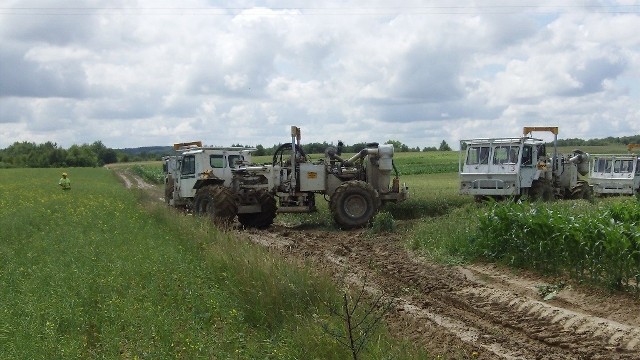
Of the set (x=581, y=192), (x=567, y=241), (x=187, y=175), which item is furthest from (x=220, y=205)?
(x=581, y=192)

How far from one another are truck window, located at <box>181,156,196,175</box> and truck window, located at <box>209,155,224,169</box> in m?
0.56

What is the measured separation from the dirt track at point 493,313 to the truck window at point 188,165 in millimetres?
10143

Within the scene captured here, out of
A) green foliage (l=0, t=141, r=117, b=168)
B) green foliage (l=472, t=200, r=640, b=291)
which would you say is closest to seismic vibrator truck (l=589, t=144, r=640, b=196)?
green foliage (l=472, t=200, r=640, b=291)

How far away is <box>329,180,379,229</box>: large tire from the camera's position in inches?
781

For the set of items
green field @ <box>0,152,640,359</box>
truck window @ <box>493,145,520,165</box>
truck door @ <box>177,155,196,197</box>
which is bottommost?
green field @ <box>0,152,640,359</box>

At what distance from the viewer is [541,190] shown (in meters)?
23.0

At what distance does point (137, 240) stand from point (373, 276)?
196 inches

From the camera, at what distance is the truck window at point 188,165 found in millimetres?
23075

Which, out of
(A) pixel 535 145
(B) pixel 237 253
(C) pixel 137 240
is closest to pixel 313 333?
(B) pixel 237 253

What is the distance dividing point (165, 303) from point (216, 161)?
1362 centimetres

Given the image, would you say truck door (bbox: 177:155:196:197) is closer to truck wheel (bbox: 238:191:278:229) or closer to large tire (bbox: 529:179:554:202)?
truck wheel (bbox: 238:191:278:229)

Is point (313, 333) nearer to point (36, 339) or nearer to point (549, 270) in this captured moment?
point (36, 339)

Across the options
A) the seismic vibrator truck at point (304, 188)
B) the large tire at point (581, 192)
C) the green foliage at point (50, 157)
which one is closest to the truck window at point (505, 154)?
the seismic vibrator truck at point (304, 188)

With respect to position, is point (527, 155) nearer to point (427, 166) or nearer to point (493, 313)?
point (493, 313)
